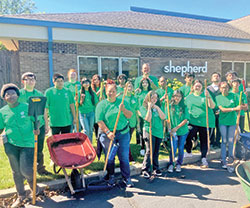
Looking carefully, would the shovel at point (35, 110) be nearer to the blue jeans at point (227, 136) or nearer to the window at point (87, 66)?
the blue jeans at point (227, 136)

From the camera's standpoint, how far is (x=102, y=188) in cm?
370

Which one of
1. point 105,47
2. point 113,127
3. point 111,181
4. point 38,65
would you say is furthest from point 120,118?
point 105,47

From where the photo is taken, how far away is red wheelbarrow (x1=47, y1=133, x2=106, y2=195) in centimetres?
338

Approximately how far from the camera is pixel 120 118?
382cm

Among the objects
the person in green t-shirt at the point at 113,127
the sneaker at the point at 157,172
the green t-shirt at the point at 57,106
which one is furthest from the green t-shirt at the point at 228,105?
the green t-shirt at the point at 57,106

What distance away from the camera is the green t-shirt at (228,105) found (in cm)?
461

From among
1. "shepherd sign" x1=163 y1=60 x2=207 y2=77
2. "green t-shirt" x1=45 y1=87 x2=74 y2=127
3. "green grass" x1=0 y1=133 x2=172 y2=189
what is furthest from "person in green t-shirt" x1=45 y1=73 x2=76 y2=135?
"shepherd sign" x1=163 y1=60 x2=207 y2=77

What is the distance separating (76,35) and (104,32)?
1.23 m

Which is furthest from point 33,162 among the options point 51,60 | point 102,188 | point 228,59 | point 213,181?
point 228,59

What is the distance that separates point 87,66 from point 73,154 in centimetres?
664

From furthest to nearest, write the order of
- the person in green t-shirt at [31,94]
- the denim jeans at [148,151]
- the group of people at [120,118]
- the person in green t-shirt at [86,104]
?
the person in green t-shirt at [86,104]
the denim jeans at [148,151]
the person in green t-shirt at [31,94]
the group of people at [120,118]

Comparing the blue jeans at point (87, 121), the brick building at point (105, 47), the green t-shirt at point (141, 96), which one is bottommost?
the blue jeans at point (87, 121)

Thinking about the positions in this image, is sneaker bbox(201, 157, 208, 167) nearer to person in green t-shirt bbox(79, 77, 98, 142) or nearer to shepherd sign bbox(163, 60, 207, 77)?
person in green t-shirt bbox(79, 77, 98, 142)

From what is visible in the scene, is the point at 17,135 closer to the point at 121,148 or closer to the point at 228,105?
the point at 121,148
